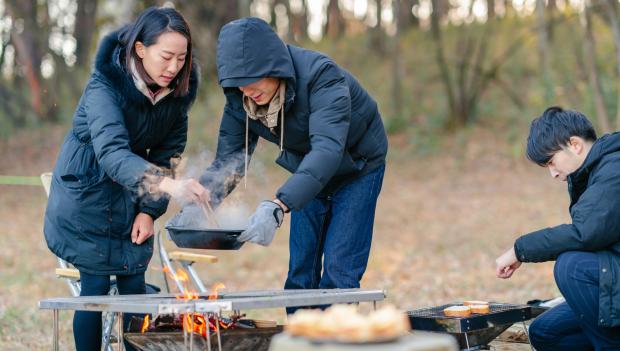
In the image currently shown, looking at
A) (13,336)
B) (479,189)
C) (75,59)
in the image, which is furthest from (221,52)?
(75,59)

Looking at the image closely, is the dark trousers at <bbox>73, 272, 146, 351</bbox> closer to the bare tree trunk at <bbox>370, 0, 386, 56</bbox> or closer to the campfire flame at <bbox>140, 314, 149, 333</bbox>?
the campfire flame at <bbox>140, 314, 149, 333</bbox>

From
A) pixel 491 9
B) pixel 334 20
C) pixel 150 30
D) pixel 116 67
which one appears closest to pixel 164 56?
pixel 150 30

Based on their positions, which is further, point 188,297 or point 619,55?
point 619,55

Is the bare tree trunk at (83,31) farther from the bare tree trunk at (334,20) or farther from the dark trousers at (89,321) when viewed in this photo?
the dark trousers at (89,321)

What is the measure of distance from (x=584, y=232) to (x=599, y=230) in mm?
57

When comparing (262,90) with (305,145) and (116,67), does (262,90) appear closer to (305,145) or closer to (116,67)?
(305,145)

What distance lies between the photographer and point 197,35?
57.7ft

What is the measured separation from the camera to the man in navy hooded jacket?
341 cm

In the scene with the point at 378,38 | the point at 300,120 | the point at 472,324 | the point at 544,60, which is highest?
Result: the point at 378,38

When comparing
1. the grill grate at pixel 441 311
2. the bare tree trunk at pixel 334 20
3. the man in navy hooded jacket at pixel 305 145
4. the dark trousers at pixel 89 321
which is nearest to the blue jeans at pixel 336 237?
the man in navy hooded jacket at pixel 305 145

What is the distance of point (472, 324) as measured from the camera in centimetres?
349

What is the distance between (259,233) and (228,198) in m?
0.94

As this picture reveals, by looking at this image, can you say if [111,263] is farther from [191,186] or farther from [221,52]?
[221,52]

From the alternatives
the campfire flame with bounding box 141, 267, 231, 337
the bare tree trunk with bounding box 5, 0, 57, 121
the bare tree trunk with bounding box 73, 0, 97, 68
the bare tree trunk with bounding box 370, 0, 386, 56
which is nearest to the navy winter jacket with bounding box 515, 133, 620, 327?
the campfire flame with bounding box 141, 267, 231, 337
